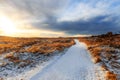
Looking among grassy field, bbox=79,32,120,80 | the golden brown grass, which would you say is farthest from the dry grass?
grassy field, bbox=79,32,120,80

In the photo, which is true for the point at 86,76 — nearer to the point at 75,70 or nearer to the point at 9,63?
the point at 75,70

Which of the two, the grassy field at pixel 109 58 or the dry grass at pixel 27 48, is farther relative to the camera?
the dry grass at pixel 27 48

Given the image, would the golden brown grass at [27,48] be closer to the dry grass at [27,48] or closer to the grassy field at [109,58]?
the dry grass at [27,48]

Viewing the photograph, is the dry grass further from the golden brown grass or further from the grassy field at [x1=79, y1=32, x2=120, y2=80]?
the grassy field at [x1=79, y1=32, x2=120, y2=80]

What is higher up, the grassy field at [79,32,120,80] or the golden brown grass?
the golden brown grass

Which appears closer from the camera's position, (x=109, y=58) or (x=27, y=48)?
(x=109, y=58)

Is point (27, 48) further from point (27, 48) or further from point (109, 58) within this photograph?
point (109, 58)

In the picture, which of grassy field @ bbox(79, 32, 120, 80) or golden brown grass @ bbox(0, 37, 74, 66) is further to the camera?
golden brown grass @ bbox(0, 37, 74, 66)

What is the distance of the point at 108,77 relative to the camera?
17266mm

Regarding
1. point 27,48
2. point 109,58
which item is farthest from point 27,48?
point 109,58

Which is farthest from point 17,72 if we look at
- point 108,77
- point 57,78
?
point 108,77

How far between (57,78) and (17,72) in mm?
5419

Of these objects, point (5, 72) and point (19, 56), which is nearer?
point (5, 72)

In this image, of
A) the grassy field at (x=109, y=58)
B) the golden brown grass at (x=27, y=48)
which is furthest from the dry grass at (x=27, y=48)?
the grassy field at (x=109, y=58)
